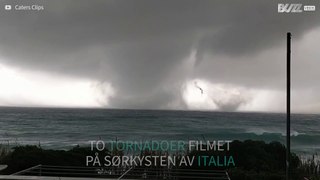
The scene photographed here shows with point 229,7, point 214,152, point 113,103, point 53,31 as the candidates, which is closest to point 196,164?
point 214,152

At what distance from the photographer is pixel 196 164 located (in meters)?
4.01

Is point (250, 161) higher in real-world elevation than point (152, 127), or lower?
lower

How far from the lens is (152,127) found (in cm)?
449

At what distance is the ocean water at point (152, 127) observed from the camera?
4074 mm

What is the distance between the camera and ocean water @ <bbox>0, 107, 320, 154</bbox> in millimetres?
4074

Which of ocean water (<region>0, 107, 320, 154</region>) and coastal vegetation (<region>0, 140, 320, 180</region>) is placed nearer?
coastal vegetation (<region>0, 140, 320, 180</region>)

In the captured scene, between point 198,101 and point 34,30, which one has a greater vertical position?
point 34,30

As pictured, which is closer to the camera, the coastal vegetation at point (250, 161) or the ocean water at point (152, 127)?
the coastal vegetation at point (250, 161)

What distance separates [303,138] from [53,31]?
2.44 m

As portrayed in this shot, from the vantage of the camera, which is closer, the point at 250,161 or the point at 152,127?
the point at 250,161

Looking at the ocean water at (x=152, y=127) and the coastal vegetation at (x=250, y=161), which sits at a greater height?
the ocean water at (x=152, y=127)

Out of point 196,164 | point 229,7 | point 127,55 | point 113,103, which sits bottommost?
point 196,164

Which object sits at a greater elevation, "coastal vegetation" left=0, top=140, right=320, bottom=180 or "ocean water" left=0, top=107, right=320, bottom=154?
"ocean water" left=0, top=107, right=320, bottom=154

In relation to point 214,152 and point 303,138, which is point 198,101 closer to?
point 214,152
